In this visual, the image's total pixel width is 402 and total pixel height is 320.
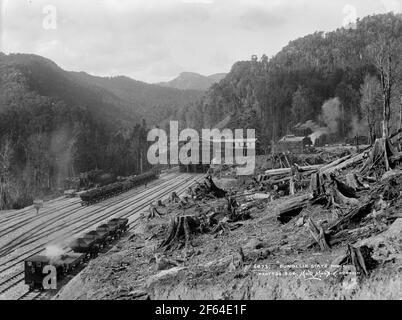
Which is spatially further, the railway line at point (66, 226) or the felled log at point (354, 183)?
the railway line at point (66, 226)

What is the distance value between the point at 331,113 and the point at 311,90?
53.6ft

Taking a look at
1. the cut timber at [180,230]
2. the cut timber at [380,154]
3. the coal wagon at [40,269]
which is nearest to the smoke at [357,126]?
the cut timber at [380,154]

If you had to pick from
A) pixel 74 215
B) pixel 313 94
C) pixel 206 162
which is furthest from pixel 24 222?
pixel 313 94

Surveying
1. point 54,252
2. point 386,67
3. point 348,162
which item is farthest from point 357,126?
point 54,252

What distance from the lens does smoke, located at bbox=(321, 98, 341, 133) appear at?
105 meters

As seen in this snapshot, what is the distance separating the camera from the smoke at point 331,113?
104744mm

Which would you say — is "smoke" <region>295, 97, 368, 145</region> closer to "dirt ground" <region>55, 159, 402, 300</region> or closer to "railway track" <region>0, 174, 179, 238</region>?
"railway track" <region>0, 174, 179, 238</region>

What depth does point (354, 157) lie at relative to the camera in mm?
27500

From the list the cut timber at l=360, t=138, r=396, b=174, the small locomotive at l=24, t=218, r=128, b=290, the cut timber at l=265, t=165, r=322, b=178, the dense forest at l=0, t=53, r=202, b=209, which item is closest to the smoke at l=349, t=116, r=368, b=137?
the dense forest at l=0, t=53, r=202, b=209

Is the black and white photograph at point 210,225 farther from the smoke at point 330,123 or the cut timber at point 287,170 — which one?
the smoke at point 330,123

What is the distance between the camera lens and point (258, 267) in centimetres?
1366

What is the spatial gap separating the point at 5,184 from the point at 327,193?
5213 centimetres

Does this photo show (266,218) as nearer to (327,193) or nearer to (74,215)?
(327,193)

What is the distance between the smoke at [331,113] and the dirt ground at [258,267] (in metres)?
88.8
